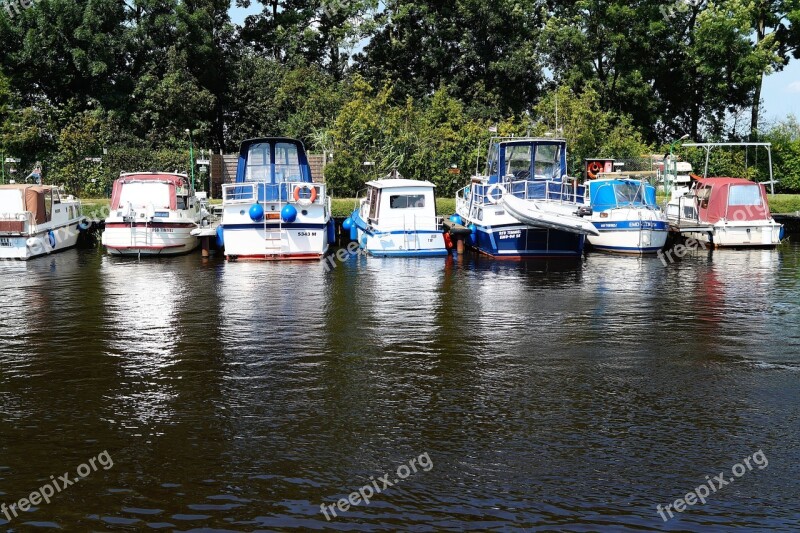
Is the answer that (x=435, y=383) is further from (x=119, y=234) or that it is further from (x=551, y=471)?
(x=119, y=234)

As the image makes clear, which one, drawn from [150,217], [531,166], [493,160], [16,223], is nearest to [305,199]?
[150,217]

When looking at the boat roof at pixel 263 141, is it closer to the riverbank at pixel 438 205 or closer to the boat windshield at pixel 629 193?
the riverbank at pixel 438 205

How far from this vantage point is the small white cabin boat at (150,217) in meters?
30.6

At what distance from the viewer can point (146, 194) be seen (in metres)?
31.7

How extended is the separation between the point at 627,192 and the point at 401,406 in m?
21.1

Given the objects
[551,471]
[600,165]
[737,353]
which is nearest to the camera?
[551,471]

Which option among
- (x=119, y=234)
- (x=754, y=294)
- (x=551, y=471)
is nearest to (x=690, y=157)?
(x=754, y=294)

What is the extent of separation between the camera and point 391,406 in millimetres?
13258

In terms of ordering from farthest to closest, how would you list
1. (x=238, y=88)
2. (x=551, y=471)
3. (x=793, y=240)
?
(x=238, y=88), (x=793, y=240), (x=551, y=471)

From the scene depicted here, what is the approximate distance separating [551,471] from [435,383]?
3.89m

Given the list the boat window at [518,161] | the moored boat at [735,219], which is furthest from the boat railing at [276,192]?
the moored boat at [735,219]

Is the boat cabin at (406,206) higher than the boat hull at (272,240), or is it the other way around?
the boat cabin at (406,206)

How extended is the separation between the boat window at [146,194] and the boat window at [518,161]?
11.6 meters

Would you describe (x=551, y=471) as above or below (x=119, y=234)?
below
